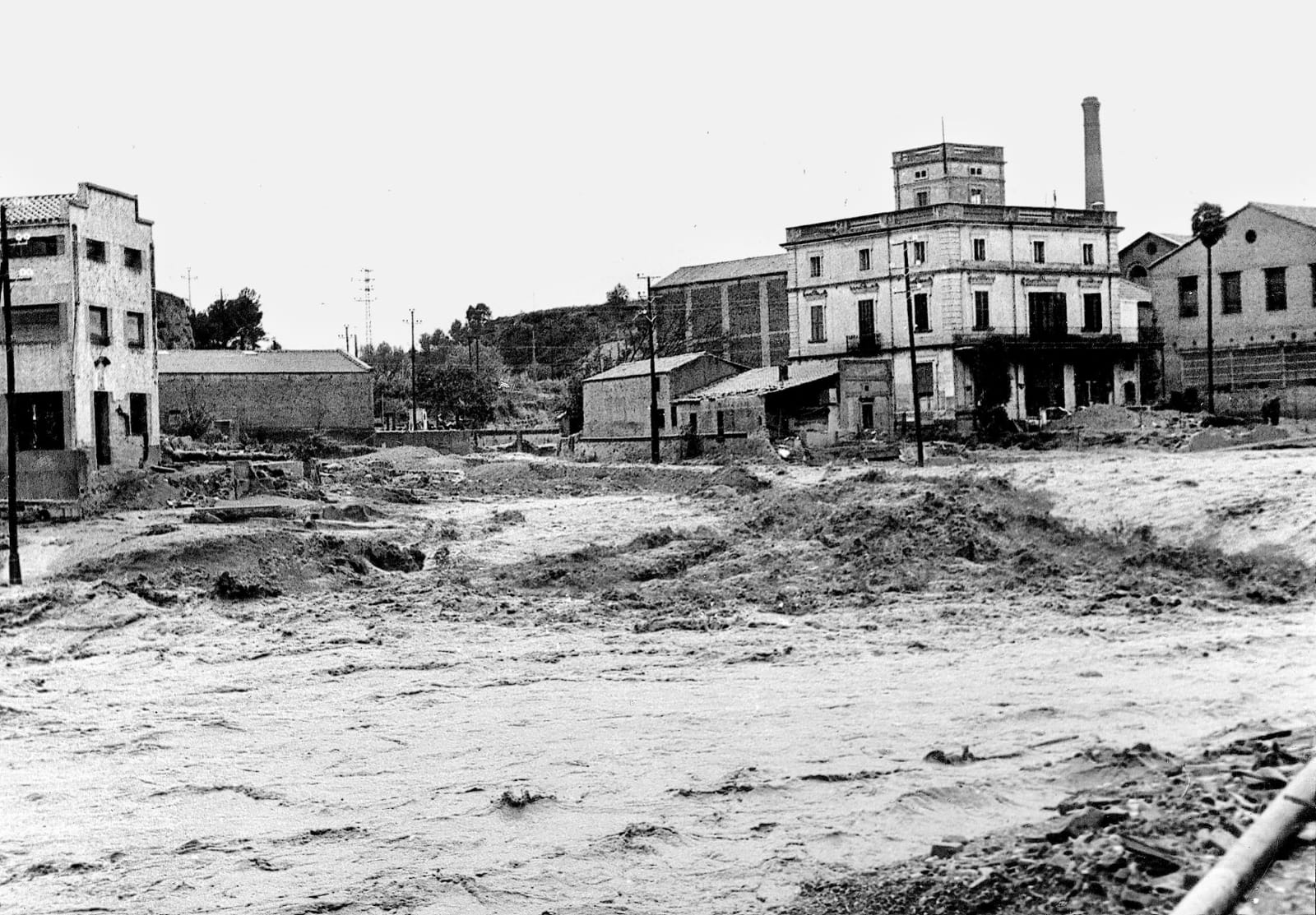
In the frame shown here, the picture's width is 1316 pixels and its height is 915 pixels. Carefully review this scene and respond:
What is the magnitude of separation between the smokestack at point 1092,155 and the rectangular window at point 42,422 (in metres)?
47.8

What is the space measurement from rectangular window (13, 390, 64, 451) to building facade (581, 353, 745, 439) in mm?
28264

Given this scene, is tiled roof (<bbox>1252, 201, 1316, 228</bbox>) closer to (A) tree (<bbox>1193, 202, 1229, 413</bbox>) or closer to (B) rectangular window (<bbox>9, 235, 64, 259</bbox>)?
(A) tree (<bbox>1193, 202, 1229, 413</bbox>)

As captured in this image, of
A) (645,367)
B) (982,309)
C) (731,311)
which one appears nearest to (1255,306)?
(982,309)

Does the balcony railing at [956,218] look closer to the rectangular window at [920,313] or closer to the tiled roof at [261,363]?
the rectangular window at [920,313]

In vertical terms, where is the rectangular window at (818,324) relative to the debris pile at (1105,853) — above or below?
above

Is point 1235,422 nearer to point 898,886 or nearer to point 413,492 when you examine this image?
point 413,492

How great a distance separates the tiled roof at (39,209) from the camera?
4122 cm

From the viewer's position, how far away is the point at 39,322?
41.2 metres

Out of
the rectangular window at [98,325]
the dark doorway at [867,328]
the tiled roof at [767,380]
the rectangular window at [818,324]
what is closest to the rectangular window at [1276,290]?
the dark doorway at [867,328]

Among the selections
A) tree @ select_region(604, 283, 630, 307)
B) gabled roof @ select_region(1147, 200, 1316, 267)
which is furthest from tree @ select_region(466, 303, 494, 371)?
gabled roof @ select_region(1147, 200, 1316, 267)

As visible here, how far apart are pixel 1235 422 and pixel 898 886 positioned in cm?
4146

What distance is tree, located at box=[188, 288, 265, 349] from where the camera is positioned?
10138 centimetres

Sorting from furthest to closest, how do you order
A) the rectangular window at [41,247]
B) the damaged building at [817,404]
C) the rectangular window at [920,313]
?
1. the rectangular window at [920,313]
2. the damaged building at [817,404]
3. the rectangular window at [41,247]

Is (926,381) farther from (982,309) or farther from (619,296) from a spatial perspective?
(619,296)
